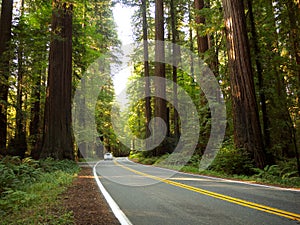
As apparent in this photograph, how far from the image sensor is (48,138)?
16016 millimetres

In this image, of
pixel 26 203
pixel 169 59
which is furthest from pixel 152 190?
pixel 169 59

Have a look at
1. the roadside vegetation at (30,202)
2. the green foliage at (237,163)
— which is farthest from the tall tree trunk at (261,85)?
the roadside vegetation at (30,202)

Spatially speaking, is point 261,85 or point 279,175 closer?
point 279,175

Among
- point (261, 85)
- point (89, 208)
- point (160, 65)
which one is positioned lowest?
point (89, 208)

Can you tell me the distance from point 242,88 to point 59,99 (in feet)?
33.6

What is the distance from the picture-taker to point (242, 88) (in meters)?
12.8

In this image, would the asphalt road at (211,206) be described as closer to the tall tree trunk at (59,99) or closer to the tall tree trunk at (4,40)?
the tall tree trunk at (4,40)

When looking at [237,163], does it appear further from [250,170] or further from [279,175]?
[279,175]

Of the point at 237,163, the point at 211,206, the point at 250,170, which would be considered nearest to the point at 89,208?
the point at 211,206

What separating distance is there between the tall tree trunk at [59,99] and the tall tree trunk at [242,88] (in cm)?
869

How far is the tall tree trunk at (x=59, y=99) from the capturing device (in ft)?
52.9

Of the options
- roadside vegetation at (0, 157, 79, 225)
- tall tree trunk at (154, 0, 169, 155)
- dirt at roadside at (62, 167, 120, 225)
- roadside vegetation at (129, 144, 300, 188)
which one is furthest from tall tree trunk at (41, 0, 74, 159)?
tall tree trunk at (154, 0, 169, 155)

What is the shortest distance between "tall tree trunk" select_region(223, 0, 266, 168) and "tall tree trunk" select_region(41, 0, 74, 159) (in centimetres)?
869

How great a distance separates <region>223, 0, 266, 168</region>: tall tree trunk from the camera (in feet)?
39.9
